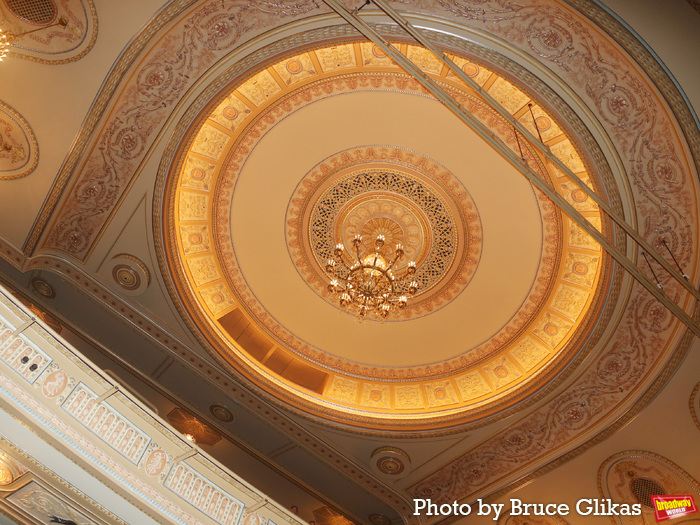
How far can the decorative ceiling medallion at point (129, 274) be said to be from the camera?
871 cm

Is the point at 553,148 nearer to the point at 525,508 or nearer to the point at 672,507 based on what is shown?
the point at 672,507

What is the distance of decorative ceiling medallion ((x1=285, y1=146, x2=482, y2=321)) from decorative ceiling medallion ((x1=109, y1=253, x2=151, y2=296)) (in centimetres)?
273

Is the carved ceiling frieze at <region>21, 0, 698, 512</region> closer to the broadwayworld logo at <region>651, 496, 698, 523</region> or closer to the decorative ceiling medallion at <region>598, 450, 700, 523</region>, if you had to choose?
the decorative ceiling medallion at <region>598, 450, 700, 523</region>

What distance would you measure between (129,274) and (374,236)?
4468 mm

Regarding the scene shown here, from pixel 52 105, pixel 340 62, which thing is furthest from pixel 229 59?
pixel 52 105

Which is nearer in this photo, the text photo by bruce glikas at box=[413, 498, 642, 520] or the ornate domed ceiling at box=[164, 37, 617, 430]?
the ornate domed ceiling at box=[164, 37, 617, 430]

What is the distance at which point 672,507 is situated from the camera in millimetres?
8828

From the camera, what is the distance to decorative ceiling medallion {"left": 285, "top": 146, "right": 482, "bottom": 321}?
9.36 meters

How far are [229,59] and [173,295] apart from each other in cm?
415

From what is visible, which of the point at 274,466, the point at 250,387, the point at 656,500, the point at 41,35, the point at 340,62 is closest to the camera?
the point at 41,35

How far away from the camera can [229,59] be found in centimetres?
709

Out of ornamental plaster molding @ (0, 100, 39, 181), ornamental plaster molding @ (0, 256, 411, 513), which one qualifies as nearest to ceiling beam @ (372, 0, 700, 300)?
ornamental plaster molding @ (0, 100, 39, 181)

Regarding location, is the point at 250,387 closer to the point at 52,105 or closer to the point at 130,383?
the point at 130,383

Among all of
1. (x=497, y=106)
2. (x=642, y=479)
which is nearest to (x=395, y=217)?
(x=497, y=106)
